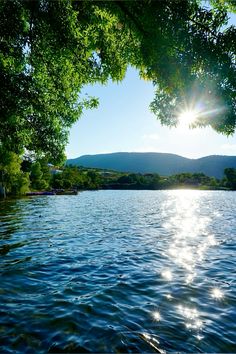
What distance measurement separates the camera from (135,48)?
8.48m

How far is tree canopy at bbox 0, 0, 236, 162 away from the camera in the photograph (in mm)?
6590

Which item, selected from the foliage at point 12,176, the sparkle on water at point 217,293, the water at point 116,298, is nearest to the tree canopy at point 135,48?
the water at point 116,298

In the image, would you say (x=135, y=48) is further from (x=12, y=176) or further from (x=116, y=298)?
(x=12, y=176)

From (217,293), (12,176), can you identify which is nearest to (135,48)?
(217,293)

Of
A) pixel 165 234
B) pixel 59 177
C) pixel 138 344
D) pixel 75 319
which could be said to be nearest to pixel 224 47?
pixel 138 344

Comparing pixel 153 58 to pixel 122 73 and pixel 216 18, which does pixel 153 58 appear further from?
pixel 122 73

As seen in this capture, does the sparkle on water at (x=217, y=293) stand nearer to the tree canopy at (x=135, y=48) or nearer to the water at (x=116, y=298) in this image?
the water at (x=116, y=298)

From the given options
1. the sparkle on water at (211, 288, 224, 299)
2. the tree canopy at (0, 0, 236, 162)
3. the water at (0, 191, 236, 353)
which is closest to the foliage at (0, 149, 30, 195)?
the water at (0, 191, 236, 353)

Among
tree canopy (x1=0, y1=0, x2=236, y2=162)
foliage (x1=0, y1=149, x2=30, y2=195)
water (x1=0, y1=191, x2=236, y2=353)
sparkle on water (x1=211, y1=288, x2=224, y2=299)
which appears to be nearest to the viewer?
tree canopy (x1=0, y1=0, x2=236, y2=162)

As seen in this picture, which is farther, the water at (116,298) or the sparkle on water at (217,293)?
the sparkle on water at (217,293)

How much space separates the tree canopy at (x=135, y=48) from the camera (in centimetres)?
659

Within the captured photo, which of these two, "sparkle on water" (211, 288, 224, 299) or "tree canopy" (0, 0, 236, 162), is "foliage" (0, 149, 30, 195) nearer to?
"tree canopy" (0, 0, 236, 162)

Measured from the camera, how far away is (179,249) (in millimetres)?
20875

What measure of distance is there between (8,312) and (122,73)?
941 centimetres
